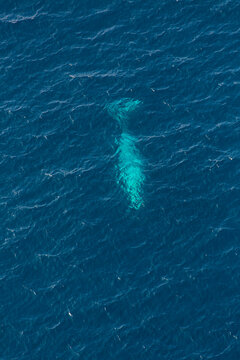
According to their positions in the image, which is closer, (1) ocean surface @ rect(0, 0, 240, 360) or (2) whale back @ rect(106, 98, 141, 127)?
(1) ocean surface @ rect(0, 0, 240, 360)

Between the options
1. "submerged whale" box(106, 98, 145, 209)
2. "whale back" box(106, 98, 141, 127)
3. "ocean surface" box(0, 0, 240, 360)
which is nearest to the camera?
"ocean surface" box(0, 0, 240, 360)

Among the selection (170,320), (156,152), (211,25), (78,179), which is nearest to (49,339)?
(170,320)

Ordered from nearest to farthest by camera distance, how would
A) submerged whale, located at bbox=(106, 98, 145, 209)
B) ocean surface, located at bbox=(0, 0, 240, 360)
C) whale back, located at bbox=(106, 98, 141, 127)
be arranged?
ocean surface, located at bbox=(0, 0, 240, 360) → submerged whale, located at bbox=(106, 98, 145, 209) → whale back, located at bbox=(106, 98, 141, 127)

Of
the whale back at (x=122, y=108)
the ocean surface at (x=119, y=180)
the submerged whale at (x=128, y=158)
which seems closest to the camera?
the ocean surface at (x=119, y=180)

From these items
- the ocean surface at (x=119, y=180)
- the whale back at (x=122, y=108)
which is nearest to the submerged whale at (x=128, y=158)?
the whale back at (x=122, y=108)

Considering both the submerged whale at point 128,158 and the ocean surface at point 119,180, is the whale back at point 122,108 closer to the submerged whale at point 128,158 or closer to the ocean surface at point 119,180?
the submerged whale at point 128,158

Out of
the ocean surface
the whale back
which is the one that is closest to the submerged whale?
the whale back

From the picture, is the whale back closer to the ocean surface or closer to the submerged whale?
the submerged whale
